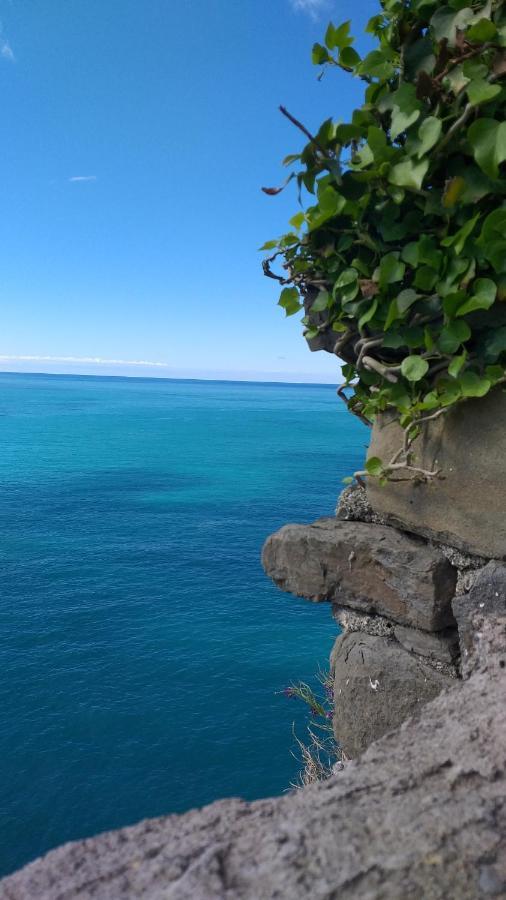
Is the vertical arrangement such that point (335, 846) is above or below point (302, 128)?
below

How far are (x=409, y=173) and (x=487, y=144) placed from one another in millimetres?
313

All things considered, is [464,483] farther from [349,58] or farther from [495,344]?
[349,58]

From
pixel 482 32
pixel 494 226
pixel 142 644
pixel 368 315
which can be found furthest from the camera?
pixel 142 644

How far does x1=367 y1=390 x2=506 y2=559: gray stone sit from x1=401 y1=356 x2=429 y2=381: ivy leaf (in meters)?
0.23

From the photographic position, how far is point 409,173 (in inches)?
94.8

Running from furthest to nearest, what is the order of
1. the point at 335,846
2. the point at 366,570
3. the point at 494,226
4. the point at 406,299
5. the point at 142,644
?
the point at 142,644 → the point at 366,570 → the point at 406,299 → the point at 494,226 → the point at 335,846

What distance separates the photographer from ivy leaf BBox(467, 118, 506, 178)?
217 centimetres

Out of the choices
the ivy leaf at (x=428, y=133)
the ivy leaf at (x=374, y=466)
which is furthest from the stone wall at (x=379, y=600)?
the ivy leaf at (x=428, y=133)

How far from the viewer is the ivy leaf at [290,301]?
3061mm

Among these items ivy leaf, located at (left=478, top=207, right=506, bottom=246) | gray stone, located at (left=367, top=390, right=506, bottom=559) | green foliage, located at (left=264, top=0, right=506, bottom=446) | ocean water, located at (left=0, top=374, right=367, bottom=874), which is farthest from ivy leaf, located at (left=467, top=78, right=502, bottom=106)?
ocean water, located at (left=0, top=374, right=367, bottom=874)

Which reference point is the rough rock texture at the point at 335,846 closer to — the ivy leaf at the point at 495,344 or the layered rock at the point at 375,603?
the layered rock at the point at 375,603

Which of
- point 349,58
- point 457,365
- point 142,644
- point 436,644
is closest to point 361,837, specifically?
point 436,644

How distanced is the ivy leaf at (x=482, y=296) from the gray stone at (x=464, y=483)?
1.23 ft

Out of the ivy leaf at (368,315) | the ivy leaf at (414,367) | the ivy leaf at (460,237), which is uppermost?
the ivy leaf at (460,237)
